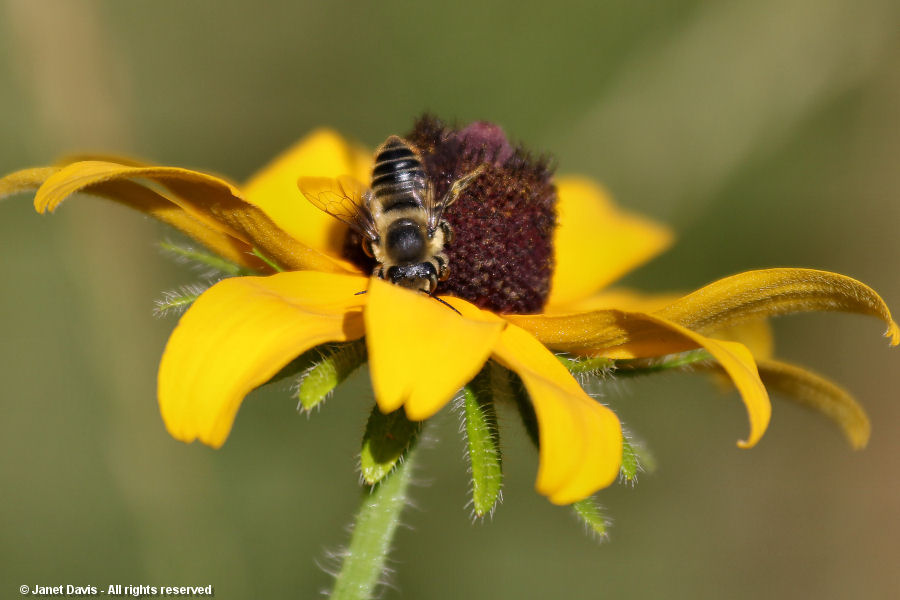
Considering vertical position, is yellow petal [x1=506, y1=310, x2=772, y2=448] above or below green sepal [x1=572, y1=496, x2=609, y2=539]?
above

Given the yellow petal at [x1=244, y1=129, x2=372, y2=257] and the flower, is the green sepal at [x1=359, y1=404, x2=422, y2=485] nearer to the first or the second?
the flower

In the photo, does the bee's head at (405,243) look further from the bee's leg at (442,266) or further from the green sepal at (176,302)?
the green sepal at (176,302)

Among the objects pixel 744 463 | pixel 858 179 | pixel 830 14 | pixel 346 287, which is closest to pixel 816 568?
pixel 744 463

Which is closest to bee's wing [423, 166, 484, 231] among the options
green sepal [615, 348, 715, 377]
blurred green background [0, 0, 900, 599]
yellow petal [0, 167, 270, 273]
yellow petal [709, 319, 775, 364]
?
yellow petal [0, 167, 270, 273]

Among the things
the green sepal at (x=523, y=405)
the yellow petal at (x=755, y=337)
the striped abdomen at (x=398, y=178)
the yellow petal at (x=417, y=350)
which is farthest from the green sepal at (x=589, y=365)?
the yellow petal at (x=755, y=337)

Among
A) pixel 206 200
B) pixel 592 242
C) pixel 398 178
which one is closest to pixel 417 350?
pixel 206 200

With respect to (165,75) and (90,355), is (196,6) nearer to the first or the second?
(165,75)

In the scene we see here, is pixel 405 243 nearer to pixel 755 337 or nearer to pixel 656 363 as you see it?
pixel 656 363
